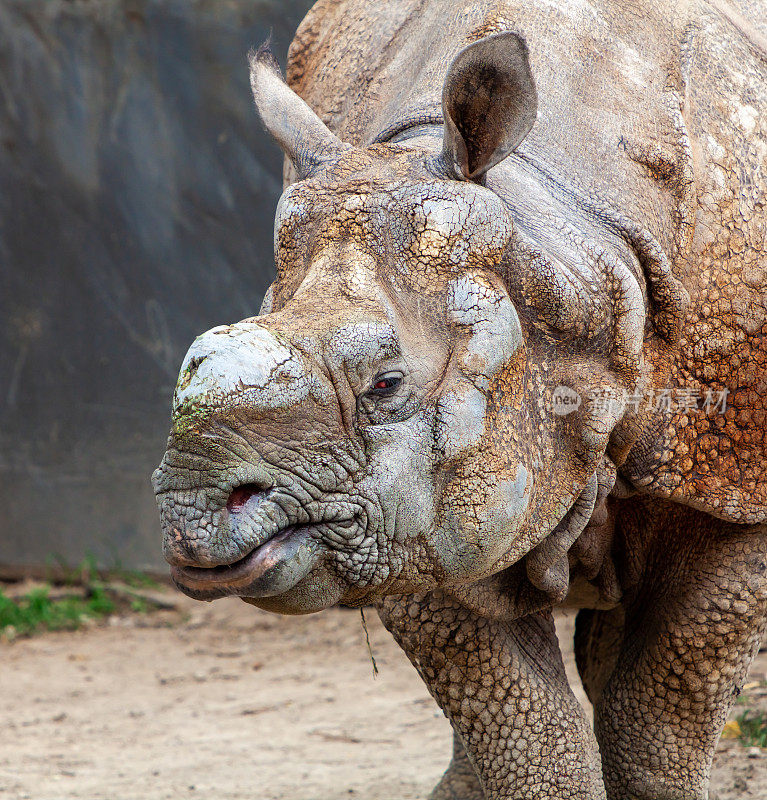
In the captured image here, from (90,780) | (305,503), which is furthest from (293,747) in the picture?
(305,503)

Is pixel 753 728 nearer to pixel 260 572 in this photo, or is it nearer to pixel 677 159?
pixel 677 159

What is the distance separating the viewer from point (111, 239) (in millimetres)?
6961

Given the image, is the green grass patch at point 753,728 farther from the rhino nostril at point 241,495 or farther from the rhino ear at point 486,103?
the rhino nostril at point 241,495

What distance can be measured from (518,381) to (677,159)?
29.6 inches

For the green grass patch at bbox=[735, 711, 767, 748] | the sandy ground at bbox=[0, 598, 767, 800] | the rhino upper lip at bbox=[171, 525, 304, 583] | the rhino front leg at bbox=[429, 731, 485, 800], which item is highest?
the rhino upper lip at bbox=[171, 525, 304, 583]

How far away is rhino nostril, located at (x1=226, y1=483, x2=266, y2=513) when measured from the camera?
227 centimetres

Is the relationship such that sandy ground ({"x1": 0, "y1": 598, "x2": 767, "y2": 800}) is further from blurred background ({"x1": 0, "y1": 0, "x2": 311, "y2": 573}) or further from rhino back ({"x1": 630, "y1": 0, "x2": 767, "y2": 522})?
rhino back ({"x1": 630, "y1": 0, "x2": 767, "y2": 522})

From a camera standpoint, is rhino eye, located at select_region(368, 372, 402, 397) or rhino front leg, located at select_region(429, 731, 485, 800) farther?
rhino front leg, located at select_region(429, 731, 485, 800)

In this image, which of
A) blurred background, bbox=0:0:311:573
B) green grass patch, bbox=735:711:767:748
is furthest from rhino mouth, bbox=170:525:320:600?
blurred background, bbox=0:0:311:573

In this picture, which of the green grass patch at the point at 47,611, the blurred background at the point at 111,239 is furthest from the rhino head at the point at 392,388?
the green grass patch at the point at 47,611

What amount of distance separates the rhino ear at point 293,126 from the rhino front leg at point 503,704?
1127mm

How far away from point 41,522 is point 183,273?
1.60m

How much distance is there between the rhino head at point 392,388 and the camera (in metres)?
2.27

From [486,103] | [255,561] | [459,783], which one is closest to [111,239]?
[459,783]
